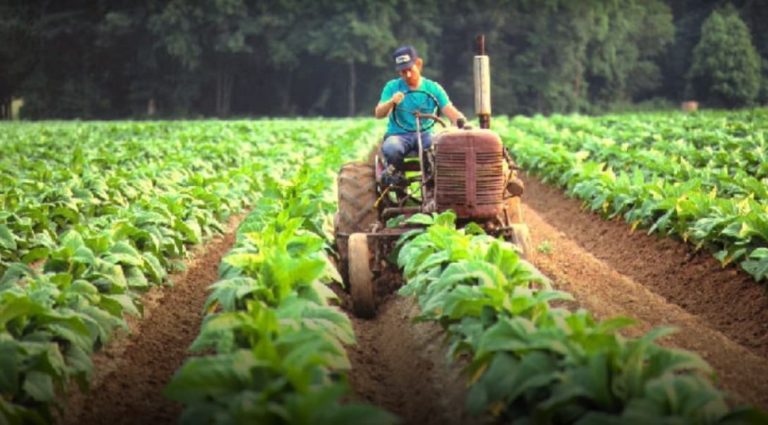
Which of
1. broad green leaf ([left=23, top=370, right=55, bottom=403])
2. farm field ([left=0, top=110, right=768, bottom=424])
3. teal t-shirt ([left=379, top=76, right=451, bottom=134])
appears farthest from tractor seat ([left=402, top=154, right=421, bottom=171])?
broad green leaf ([left=23, top=370, right=55, bottom=403])

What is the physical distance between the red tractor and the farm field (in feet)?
0.95

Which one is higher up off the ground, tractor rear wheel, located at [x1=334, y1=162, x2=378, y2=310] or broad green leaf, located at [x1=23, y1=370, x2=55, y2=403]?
tractor rear wheel, located at [x1=334, y1=162, x2=378, y2=310]

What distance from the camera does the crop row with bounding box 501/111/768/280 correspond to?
8.66 meters

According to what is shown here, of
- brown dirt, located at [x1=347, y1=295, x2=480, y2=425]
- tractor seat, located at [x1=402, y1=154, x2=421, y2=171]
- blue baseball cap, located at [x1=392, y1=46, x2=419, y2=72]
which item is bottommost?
brown dirt, located at [x1=347, y1=295, x2=480, y2=425]

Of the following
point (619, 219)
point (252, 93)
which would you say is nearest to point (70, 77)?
point (252, 93)

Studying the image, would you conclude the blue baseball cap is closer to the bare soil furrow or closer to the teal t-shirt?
the teal t-shirt

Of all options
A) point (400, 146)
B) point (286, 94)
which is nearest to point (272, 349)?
point (400, 146)

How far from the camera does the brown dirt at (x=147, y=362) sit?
5.49 meters

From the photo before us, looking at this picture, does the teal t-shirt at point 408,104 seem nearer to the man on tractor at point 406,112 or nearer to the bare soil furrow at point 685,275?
the man on tractor at point 406,112

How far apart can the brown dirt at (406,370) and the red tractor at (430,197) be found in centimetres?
41

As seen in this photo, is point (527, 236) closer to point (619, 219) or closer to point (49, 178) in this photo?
point (619, 219)

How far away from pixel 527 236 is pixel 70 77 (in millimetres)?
59198

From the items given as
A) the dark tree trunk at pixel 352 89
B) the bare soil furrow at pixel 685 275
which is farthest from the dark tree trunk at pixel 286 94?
the bare soil furrow at pixel 685 275

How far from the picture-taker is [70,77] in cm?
6266
